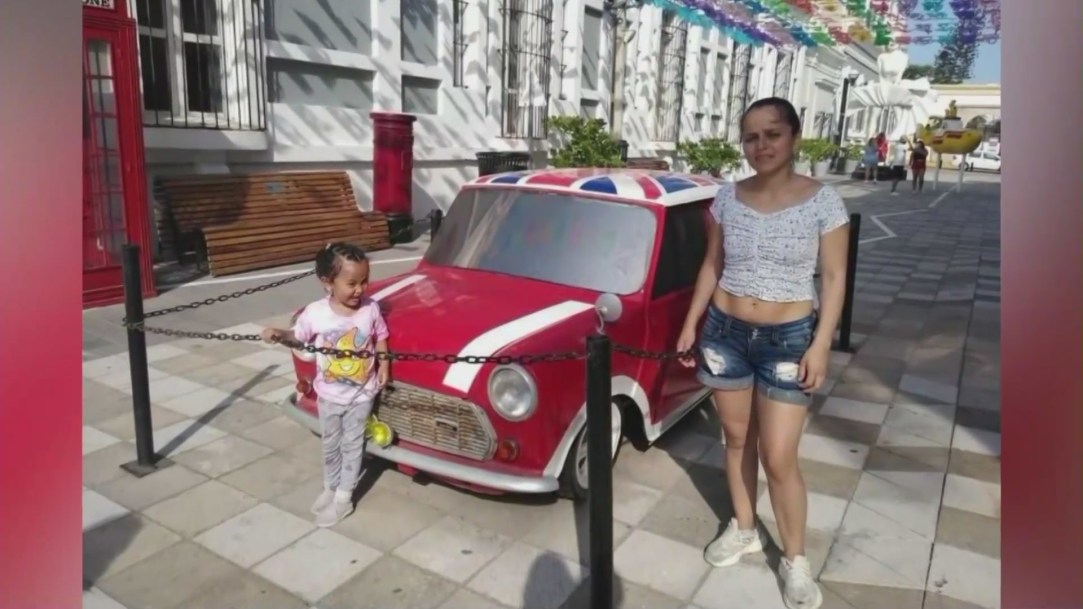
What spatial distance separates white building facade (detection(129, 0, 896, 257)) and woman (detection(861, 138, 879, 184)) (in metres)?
10.7

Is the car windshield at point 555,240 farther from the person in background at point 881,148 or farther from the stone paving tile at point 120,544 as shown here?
the person in background at point 881,148

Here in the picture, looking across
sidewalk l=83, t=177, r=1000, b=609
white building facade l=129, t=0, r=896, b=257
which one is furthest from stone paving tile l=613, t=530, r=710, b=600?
white building facade l=129, t=0, r=896, b=257

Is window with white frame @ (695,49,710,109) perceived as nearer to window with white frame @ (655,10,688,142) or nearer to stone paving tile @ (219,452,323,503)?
window with white frame @ (655,10,688,142)

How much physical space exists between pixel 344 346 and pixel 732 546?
1817 mm

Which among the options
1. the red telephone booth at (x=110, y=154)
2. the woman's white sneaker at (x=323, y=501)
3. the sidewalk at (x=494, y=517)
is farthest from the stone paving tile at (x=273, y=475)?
the red telephone booth at (x=110, y=154)

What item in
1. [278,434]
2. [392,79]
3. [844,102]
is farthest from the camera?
[844,102]

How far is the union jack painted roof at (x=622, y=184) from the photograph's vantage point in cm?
407

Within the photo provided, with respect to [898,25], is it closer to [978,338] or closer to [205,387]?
[978,338]

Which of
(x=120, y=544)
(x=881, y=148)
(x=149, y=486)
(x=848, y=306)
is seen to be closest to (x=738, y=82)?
(x=881, y=148)

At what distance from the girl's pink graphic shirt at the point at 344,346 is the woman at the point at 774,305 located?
1.32 m

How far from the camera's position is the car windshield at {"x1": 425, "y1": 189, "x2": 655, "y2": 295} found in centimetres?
389

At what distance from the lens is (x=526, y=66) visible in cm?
1402

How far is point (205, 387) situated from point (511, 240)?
2.42m

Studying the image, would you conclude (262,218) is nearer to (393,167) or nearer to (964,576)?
(393,167)
